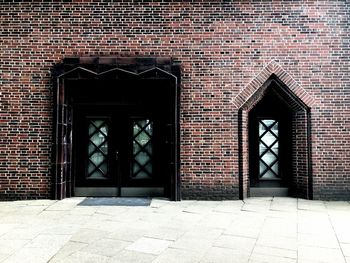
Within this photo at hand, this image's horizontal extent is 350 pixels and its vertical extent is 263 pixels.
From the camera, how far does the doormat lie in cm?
811

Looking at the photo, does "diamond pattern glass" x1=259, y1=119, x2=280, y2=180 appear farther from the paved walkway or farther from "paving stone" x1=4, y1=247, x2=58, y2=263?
"paving stone" x1=4, y1=247, x2=58, y2=263

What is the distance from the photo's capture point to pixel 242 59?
8773 millimetres

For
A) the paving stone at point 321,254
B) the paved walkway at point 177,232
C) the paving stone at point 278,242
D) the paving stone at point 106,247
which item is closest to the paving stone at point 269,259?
the paved walkway at point 177,232

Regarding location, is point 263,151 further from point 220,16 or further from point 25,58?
point 25,58

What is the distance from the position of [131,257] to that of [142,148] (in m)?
4.95

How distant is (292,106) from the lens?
902cm

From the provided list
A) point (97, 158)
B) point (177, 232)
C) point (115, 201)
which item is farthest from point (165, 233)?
point (97, 158)

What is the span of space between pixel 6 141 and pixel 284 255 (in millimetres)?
7374

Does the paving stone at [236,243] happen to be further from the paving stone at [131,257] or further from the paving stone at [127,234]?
the paving stone at [127,234]

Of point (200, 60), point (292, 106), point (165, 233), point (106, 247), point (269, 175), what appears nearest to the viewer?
point (106, 247)

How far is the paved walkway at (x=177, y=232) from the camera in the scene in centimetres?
466

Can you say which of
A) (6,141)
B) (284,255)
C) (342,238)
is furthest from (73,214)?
(342,238)

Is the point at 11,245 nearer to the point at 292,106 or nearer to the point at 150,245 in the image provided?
the point at 150,245

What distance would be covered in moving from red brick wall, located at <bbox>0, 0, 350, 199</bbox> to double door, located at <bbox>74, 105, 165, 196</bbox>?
947mm
